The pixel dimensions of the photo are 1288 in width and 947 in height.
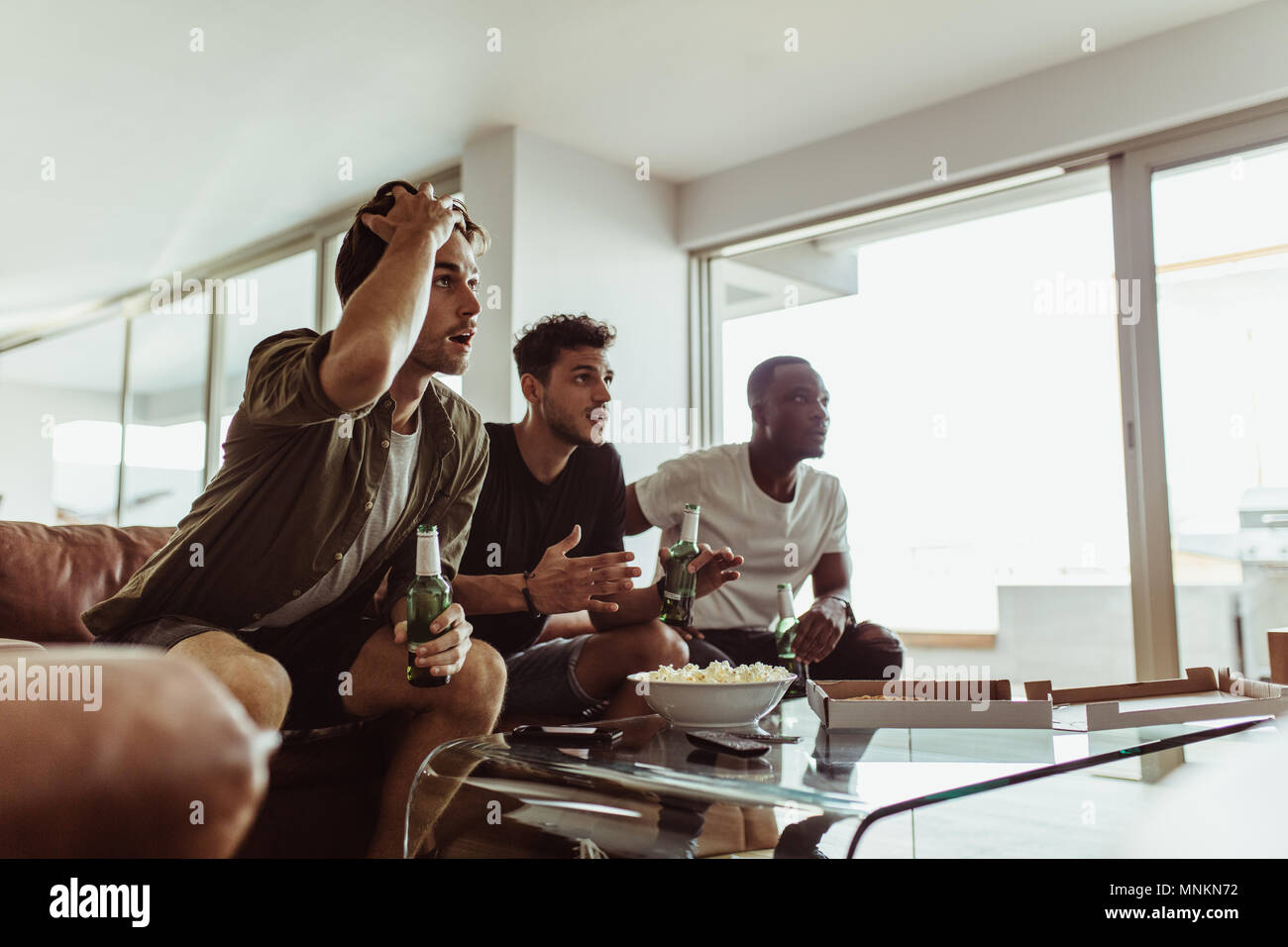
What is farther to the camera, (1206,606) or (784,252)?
(784,252)

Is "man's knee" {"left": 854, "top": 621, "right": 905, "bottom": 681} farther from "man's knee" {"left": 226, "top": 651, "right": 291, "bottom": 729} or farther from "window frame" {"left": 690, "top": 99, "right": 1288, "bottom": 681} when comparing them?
"man's knee" {"left": 226, "top": 651, "right": 291, "bottom": 729}

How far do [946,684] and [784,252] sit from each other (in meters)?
3.55

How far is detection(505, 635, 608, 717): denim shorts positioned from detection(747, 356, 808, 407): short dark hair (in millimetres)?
1334

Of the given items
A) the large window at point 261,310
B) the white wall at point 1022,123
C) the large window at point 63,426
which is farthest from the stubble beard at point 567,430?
the large window at point 63,426

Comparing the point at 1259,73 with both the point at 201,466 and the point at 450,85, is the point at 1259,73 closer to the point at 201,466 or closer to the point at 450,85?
the point at 450,85

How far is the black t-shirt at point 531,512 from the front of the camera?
7.52ft

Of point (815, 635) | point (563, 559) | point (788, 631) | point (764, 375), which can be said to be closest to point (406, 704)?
point (563, 559)

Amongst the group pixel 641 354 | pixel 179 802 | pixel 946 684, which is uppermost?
pixel 641 354

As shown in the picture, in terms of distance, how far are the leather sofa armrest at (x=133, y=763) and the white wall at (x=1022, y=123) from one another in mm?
Result: 3860

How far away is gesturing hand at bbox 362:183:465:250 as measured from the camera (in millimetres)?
1561

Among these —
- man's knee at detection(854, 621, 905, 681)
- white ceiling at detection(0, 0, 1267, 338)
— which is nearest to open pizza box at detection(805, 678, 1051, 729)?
man's knee at detection(854, 621, 905, 681)

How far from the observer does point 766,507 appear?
3096 mm

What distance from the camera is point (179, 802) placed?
0.96 ft
